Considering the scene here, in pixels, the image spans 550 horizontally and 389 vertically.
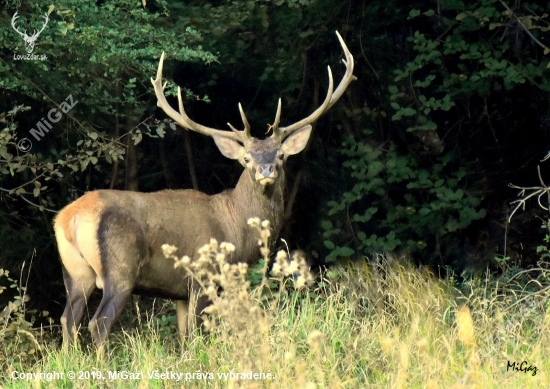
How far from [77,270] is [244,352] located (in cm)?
289

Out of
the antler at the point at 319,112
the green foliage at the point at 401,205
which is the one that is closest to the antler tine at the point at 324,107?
the antler at the point at 319,112

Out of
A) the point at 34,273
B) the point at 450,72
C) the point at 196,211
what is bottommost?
the point at 34,273

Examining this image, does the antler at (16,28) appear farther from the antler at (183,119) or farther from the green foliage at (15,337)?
the green foliage at (15,337)

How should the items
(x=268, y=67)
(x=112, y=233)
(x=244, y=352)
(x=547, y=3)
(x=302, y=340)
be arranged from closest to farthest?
(x=244, y=352) < (x=302, y=340) < (x=112, y=233) < (x=547, y=3) < (x=268, y=67)

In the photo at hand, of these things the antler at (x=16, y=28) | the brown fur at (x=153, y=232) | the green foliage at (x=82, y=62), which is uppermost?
the antler at (x=16, y=28)

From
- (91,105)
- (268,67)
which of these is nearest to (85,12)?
A: (91,105)

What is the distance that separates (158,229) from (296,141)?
1379 millimetres

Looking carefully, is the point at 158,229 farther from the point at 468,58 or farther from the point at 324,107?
the point at 468,58

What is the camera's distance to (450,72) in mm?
9562

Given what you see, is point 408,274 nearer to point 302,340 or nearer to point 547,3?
point 302,340

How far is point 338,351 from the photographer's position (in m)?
6.02

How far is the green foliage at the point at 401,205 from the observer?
9117mm

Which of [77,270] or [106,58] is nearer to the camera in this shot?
[77,270]

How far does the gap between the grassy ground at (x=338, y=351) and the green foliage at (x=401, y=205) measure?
1.90 meters
